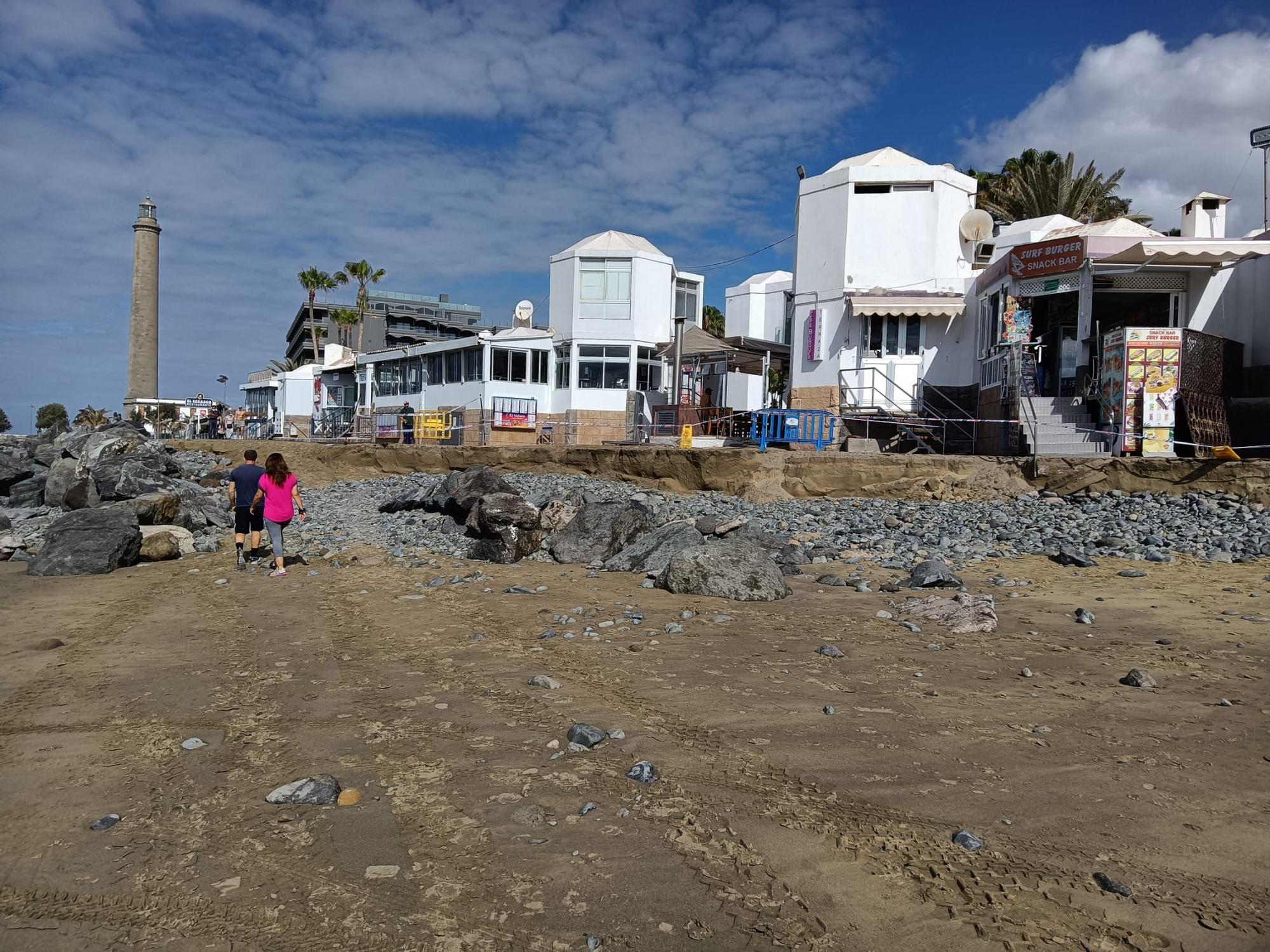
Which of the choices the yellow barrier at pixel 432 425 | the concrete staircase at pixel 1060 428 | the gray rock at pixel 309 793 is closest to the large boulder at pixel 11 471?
the yellow barrier at pixel 432 425

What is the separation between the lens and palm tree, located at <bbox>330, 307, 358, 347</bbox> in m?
60.7

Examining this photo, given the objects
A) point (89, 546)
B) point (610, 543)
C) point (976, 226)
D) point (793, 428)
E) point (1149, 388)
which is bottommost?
point (89, 546)

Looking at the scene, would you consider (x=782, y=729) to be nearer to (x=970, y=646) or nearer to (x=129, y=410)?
(x=970, y=646)

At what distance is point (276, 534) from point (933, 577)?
8.04m

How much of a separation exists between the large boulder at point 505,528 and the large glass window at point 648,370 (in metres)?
20.7

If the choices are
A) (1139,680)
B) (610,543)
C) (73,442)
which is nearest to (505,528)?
(610,543)

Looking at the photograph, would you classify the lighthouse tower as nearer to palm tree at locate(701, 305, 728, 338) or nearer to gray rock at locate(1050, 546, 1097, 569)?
palm tree at locate(701, 305, 728, 338)

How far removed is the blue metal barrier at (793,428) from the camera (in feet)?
66.9

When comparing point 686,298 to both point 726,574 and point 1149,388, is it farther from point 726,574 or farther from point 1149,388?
point 726,574

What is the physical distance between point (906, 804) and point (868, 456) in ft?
47.9

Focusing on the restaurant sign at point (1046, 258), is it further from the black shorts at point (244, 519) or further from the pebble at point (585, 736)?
the pebble at point (585, 736)

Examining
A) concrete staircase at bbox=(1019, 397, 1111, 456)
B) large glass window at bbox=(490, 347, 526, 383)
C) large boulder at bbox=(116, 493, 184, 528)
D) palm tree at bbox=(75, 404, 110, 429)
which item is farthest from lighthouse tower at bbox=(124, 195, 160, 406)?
concrete staircase at bbox=(1019, 397, 1111, 456)

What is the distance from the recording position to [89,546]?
36.0 ft

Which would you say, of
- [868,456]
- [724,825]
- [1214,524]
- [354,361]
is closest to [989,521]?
[1214,524]
